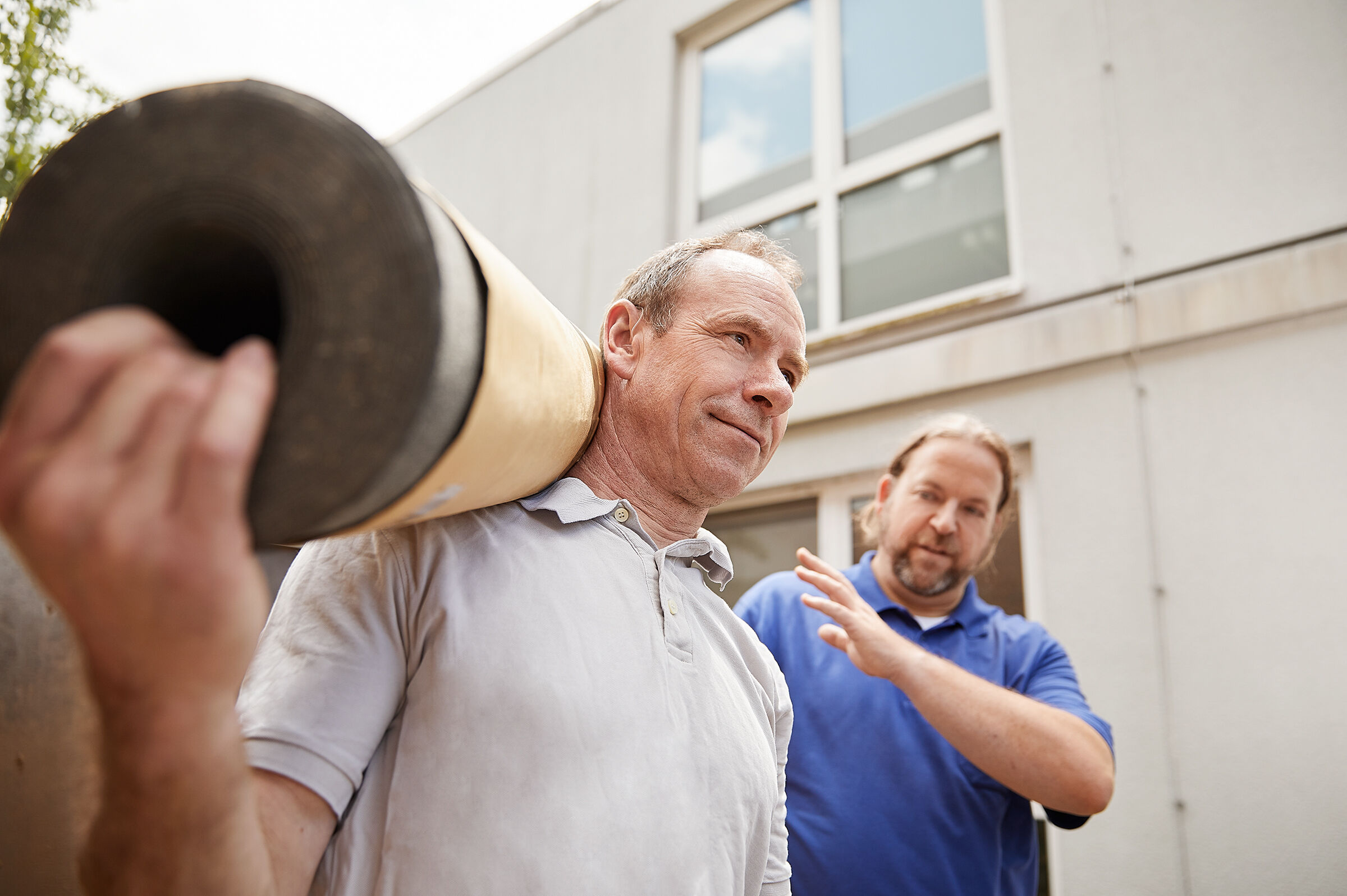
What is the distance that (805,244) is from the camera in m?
5.34

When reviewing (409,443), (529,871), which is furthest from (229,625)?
(529,871)

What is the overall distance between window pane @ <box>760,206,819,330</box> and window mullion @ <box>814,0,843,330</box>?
0.05 m

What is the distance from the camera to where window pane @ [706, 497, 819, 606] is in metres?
4.76

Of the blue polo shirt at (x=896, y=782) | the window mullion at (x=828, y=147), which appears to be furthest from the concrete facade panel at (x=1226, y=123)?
the blue polo shirt at (x=896, y=782)

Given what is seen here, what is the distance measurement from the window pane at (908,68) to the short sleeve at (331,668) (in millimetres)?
4829

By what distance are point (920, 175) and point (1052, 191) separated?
0.91m

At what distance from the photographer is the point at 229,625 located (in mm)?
524

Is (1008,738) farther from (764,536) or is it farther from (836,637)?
(764,536)

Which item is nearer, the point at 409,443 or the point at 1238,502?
the point at 409,443

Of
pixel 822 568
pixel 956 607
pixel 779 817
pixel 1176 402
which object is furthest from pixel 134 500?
pixel 1176 402

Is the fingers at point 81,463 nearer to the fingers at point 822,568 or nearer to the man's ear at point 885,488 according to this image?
the fingers at point 822,568

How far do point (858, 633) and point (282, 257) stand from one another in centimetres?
175

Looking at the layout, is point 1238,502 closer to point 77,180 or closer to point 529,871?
point 529,871

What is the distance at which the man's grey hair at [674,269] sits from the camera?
146 centimetres
